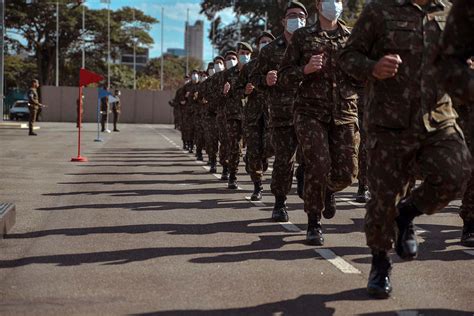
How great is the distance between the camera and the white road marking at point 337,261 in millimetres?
5617

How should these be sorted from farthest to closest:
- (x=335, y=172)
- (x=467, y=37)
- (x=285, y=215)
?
(x=285, y=215)
(x=335, y=172)
(x=467, y=37)

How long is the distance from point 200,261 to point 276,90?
2779 millimetres

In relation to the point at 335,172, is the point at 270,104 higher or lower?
higher

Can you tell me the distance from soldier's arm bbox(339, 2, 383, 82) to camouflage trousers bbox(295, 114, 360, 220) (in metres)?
1.53

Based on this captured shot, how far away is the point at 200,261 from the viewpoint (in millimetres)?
5922

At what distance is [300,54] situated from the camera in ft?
22.0

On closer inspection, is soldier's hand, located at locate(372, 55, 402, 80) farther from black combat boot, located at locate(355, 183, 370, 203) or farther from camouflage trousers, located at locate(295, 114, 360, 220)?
black combat boot, located at locate(355, 183, 370, 203)

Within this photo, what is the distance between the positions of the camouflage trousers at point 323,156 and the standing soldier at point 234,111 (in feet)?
13.6

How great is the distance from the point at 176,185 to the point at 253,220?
404cm

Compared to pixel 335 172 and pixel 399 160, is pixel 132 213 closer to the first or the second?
pixel 335 172

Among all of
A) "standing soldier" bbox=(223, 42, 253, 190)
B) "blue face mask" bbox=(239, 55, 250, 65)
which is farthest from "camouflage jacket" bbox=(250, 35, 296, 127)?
"standing soldier" bbox=(223, 42, 253, 190)

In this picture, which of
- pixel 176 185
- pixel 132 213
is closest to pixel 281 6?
pixel 176 185

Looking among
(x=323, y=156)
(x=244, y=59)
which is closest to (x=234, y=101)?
(x=244, y=59)

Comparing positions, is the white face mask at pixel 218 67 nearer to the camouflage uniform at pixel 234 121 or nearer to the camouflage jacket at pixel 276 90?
the camouflage uniform at pixel 234 121
